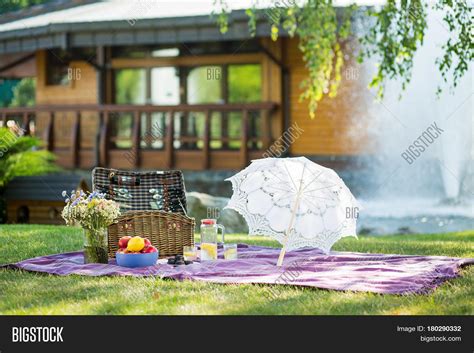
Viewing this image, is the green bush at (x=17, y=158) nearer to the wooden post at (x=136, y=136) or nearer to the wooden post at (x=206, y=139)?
the wooden post at (x=136, y=136)

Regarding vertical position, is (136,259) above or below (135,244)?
below

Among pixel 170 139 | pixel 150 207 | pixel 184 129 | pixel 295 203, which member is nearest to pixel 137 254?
pixel 295 203

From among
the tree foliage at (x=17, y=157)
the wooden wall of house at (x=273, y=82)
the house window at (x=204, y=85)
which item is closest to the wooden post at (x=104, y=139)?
the tree foliage at (x=17, y=157)

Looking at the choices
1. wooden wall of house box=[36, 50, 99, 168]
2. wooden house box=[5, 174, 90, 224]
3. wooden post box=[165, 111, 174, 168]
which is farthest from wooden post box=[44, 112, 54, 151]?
wooden post box=[165, 111, 174, 168]

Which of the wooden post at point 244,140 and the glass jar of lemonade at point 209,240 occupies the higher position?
the wooden post at point 244,140

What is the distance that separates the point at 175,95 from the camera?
2000cm

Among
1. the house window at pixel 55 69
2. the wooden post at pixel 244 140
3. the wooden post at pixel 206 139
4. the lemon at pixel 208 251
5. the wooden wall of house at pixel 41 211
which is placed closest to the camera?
the lemon at pixel 208 251

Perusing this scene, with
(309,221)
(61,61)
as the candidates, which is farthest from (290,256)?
(61,61)

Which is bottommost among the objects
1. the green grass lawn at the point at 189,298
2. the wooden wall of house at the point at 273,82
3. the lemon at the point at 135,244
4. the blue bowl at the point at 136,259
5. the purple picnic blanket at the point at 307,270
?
the green grass lawn at the point at 189,298

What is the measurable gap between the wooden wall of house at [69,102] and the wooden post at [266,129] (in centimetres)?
392

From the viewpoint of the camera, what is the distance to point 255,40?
18609 mm

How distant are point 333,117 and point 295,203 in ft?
32.8

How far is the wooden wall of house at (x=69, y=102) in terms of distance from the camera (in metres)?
19.9

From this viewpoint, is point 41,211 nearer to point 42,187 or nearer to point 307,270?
point 42,187
